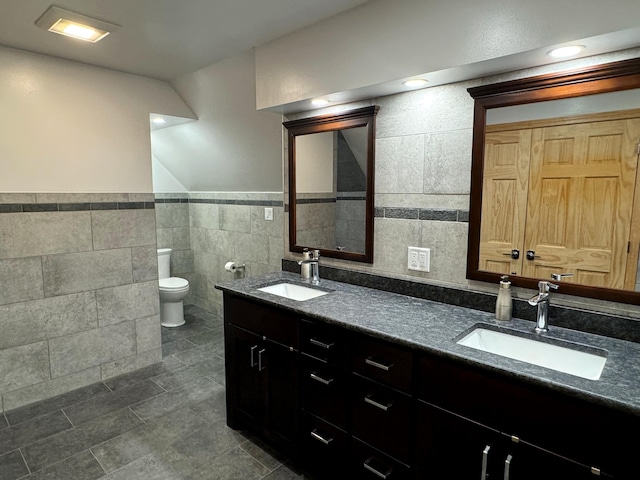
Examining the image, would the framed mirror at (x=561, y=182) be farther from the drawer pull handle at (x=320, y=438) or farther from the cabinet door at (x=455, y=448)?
the drawer pull handle at (x=320, y=438)

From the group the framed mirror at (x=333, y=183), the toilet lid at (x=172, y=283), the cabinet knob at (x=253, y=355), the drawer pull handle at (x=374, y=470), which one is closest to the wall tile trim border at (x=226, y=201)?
the framed mirror at (x=333, y=183)

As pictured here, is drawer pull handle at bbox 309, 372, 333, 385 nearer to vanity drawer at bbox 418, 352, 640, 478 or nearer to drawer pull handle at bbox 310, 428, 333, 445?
drawer pull handle at bbox 310, 428, 333, 445

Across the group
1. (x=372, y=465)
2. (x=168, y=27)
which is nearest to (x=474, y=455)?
(x=372, y=465)

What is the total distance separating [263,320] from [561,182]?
1.53m

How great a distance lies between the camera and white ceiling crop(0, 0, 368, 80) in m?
1.82

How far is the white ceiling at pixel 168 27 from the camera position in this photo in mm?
1816

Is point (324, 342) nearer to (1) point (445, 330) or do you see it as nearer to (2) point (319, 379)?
(2) point (319, 379)

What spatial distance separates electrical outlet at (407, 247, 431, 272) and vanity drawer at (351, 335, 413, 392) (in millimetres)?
600

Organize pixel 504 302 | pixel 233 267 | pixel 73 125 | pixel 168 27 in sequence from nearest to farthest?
pixel 504 302, pixel 168 27, pixel 73 125, pixel 233 267

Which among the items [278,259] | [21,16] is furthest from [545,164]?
[21,16]

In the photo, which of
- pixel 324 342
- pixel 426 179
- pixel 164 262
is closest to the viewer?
pixel 324 342

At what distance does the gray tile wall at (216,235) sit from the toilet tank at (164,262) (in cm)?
19

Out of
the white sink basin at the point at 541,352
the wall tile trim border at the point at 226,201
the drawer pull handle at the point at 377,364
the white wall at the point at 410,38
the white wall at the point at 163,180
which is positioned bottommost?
the drawer pull handle at the point at 377,364

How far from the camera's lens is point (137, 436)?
225 centimetres
